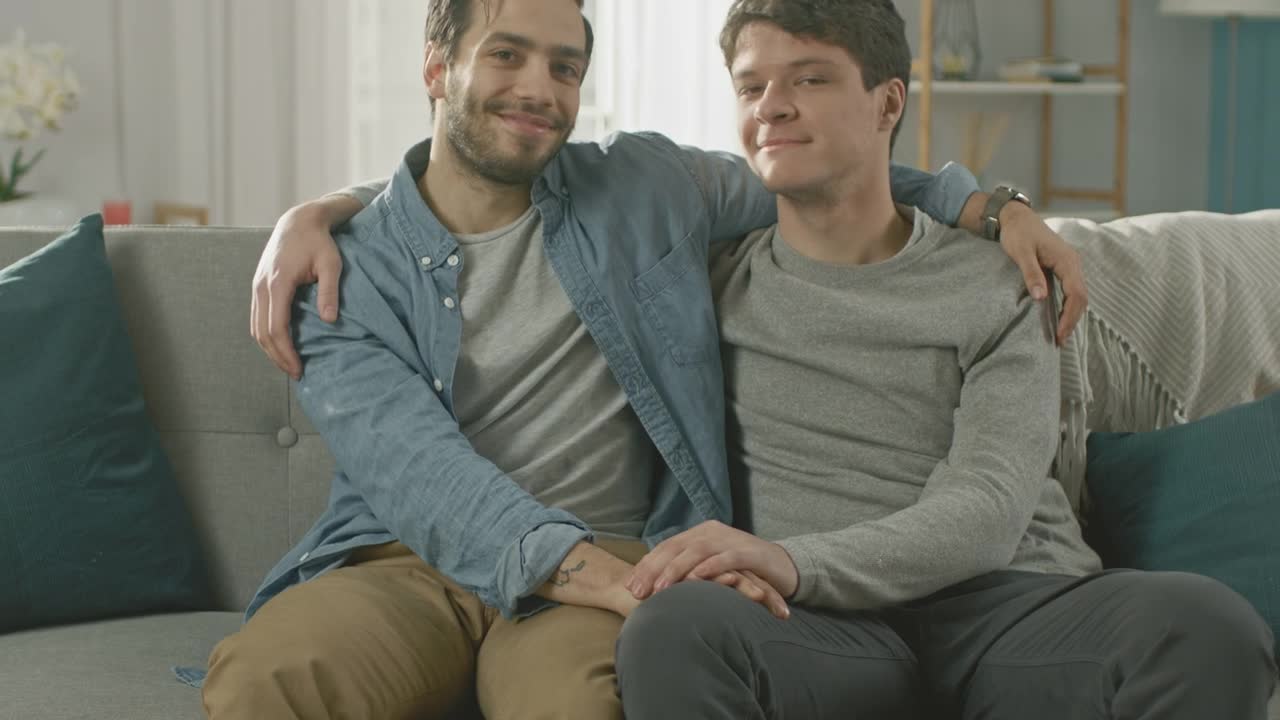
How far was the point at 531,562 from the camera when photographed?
1432mm

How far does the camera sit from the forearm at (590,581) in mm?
1406

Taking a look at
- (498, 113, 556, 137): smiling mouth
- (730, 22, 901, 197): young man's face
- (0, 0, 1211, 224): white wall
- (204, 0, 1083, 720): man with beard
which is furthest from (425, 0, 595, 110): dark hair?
(0, 0, 1211, 224): white wall

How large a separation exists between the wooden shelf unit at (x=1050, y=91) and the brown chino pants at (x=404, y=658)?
8.85ft

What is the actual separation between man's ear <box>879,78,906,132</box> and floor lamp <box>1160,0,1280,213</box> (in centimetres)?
283

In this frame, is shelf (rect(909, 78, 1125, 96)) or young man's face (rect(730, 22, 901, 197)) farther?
shelf (rect(909, 78, 1125, 96))

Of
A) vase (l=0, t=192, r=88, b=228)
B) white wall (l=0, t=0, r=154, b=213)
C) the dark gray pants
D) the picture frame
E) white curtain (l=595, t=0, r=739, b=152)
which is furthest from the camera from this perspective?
white curtain (l=595, t=0, r=739, b=152)

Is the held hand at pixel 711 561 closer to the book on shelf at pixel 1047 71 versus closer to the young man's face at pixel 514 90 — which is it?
the young man's face at pixel 514 90

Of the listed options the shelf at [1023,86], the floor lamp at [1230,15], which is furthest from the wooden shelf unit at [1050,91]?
the floor lamp at [1230,15]

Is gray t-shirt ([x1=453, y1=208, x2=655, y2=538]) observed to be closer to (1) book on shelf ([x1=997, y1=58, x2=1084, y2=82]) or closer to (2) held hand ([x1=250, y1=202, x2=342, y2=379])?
(2) held hand ([x1=250, y1=202, x2=342, y2=379])

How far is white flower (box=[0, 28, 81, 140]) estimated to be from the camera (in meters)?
2.98

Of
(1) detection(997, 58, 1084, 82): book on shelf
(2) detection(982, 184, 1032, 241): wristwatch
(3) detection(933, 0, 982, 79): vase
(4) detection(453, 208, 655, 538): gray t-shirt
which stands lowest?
(4) detection(453, 208, 655, 538): gray t-shirt

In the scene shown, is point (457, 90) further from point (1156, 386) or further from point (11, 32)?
point (11, 32)

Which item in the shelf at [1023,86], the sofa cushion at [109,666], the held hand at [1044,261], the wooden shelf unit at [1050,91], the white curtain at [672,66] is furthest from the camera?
the shelf at [1023,86]

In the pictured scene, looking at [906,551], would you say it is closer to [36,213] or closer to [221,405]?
[221,405]
